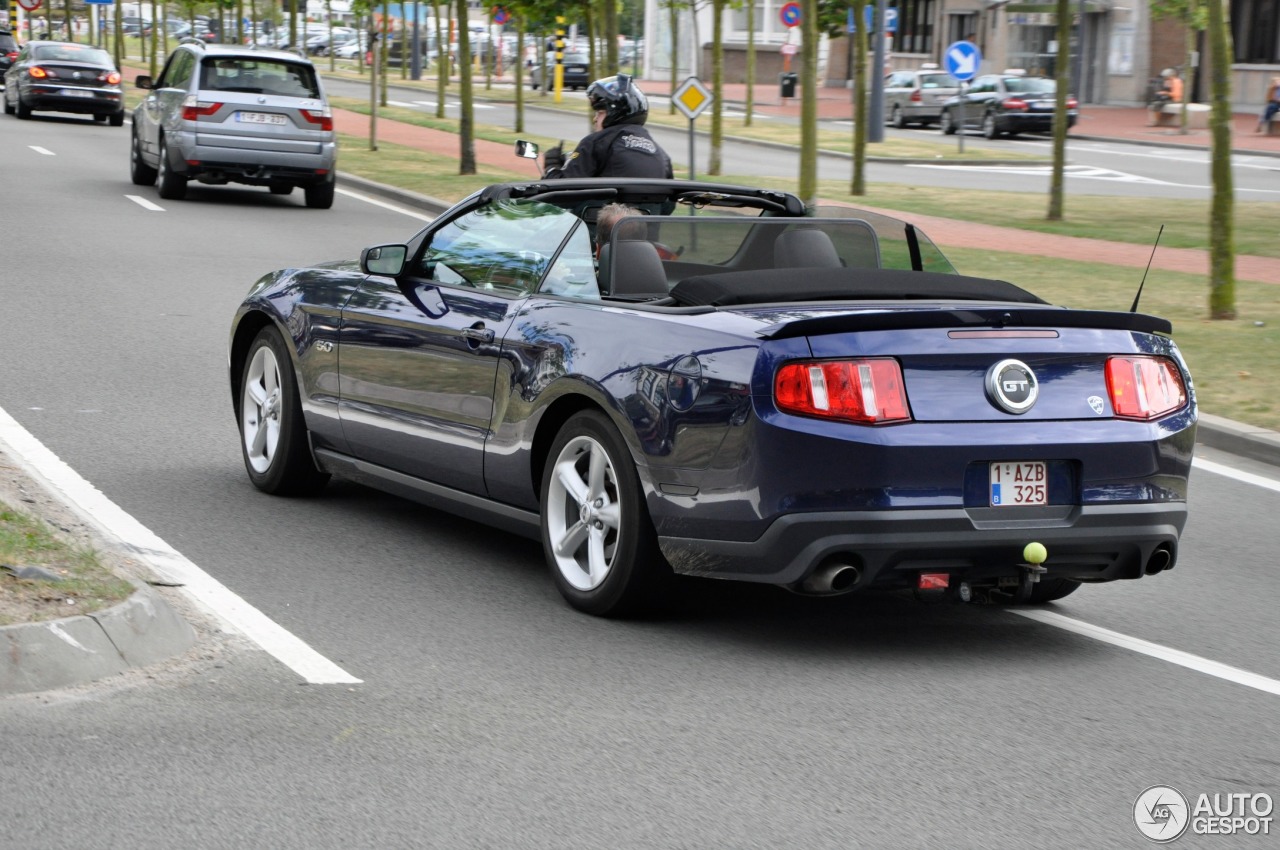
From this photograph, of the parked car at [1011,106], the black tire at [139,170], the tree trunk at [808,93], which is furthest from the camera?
the parked car at [1011,106]

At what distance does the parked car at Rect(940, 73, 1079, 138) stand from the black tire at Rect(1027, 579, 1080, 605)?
4149 centimetres

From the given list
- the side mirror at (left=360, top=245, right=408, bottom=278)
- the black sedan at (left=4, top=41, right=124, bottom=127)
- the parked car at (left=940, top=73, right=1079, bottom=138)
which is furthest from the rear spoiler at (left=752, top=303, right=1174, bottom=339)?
the parked car at (left=940, top=73, right=1079, bottom=138)

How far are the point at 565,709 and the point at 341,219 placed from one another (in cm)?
1753

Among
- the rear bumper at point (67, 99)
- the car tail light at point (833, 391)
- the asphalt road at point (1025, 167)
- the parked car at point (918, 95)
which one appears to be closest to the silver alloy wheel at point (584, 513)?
the car tail light at point (833, 391)

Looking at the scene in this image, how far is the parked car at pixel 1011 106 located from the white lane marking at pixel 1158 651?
1641 inches

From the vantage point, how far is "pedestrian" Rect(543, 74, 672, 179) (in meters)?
9.82

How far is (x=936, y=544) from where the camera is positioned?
5523mm

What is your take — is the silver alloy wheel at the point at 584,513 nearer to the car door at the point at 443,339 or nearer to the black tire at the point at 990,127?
the car door at the point at 443,339

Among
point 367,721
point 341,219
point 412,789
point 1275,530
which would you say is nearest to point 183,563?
point 367,721

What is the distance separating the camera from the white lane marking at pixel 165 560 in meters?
5.47

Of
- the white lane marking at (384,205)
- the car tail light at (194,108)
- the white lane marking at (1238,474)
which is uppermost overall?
the car tail light at (194,108)

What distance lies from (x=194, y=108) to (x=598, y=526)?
17734 millimetres

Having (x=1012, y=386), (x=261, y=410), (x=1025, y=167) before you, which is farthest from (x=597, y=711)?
(x=1025, y=167)

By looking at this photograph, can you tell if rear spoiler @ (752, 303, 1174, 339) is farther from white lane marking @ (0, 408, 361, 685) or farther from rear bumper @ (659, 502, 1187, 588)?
white lane marking @ (0, 408, 361, 685)
